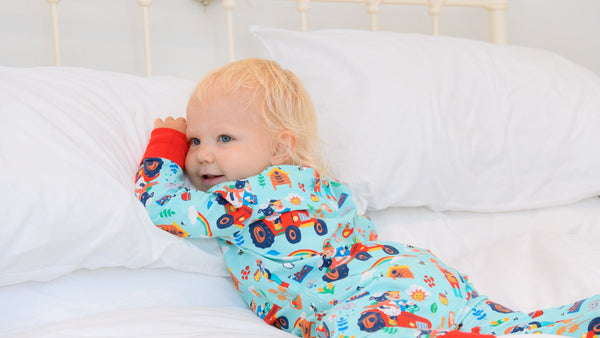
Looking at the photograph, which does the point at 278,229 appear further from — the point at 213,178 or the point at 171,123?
the point at 171,123

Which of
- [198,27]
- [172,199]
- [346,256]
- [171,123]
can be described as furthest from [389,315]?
[198,27]

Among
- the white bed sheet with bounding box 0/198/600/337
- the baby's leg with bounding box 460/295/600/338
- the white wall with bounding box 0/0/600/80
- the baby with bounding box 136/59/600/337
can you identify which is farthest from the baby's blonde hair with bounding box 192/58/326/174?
the white wall with bounding box 0/0/600/80

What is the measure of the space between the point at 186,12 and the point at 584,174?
3.28 ft

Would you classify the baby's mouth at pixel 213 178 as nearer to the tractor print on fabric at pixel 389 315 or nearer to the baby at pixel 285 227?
the baby at pixel 285 227

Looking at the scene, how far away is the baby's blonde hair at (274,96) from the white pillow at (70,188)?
14 centimetres

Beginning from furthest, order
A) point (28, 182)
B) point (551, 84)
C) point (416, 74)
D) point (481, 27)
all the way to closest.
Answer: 1. point (481, 27)
2. point (551, 84)
3. point (416, 74)
4. point (28, 182)

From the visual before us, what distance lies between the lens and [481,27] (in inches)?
78.6

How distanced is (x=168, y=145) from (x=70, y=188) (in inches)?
7.4

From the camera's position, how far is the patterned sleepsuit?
2.81ft

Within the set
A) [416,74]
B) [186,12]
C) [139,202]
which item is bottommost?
[139,202]

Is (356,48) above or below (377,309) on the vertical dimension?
above

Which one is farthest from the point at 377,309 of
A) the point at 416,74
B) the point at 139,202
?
the point at 416,74

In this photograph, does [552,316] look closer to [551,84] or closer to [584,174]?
[584,174]

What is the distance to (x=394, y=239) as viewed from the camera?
1152 mm
